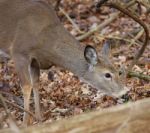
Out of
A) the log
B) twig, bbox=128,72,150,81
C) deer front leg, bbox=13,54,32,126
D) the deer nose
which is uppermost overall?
deer front leg, bbox=13,54,32,126

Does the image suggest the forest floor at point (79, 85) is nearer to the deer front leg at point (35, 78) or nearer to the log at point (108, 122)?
the deer front leg at point (35, 78)

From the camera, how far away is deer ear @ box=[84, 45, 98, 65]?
7.59 m

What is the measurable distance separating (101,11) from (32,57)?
575 centimetres

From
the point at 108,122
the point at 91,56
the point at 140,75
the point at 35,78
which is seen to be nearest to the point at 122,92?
the point at 91,56

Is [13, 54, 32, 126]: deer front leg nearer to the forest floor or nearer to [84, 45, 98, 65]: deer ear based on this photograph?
the forest floor

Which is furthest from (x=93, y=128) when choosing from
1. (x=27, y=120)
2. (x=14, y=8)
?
(x=14, y=8)

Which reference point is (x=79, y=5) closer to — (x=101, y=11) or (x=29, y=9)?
(x=101, y=11)

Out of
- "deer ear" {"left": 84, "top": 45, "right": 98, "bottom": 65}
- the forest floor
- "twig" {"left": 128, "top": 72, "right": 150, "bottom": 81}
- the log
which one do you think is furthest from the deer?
the log

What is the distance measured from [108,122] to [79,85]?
170 inches

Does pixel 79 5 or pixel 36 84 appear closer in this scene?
pixel 36 84

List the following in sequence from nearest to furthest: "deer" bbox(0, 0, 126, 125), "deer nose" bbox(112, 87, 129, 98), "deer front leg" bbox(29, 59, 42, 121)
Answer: "deer nose" bbox(112, 87, 129, 98), "deer" bbox(0, 0, 126, 125), "deer front leg" bbox(29, 59, 42, 121)

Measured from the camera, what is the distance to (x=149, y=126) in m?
4.69

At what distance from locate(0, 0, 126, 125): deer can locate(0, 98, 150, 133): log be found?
9.58 ft

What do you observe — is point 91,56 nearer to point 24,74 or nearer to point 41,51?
point 41,51
